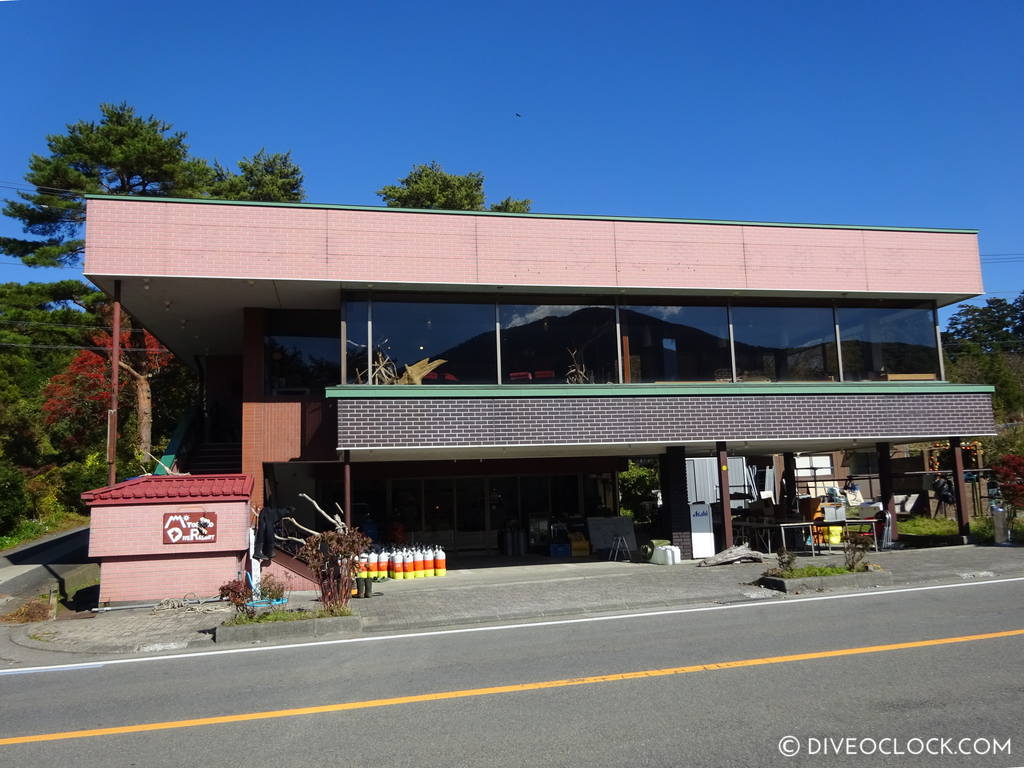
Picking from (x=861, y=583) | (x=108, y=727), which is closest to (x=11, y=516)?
(x=108, y=727)

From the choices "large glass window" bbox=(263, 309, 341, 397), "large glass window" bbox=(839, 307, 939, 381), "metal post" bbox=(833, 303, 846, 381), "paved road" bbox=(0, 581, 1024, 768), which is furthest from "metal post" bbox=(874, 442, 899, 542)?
"large glass window" bbox=(263, 309, 341, 397)

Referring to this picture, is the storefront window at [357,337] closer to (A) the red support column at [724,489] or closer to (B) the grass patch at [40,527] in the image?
(A) the red support column at [724,489]

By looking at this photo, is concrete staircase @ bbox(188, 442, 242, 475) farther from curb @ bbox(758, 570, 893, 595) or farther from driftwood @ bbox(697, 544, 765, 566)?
curb @ bbox(758, 570, 893, 595)

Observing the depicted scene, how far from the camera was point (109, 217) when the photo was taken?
15.3 m

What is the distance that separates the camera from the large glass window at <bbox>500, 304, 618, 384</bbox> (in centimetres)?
1700

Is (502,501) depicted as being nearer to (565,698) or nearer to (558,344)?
(558,344)

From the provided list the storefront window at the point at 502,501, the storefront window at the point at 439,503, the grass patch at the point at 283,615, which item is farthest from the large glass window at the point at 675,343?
the grass patch at the point at 283,615

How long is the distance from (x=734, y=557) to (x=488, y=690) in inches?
426

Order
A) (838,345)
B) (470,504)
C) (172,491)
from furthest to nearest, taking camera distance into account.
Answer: (470,504) < (838,345) < (172,491)

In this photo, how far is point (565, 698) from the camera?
6.61 meters

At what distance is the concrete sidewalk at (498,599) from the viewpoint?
10711 millimetres

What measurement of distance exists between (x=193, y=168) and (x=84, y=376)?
9762mm

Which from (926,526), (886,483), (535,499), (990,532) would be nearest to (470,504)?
(535,499)

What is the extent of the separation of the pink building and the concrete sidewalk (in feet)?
8.65
